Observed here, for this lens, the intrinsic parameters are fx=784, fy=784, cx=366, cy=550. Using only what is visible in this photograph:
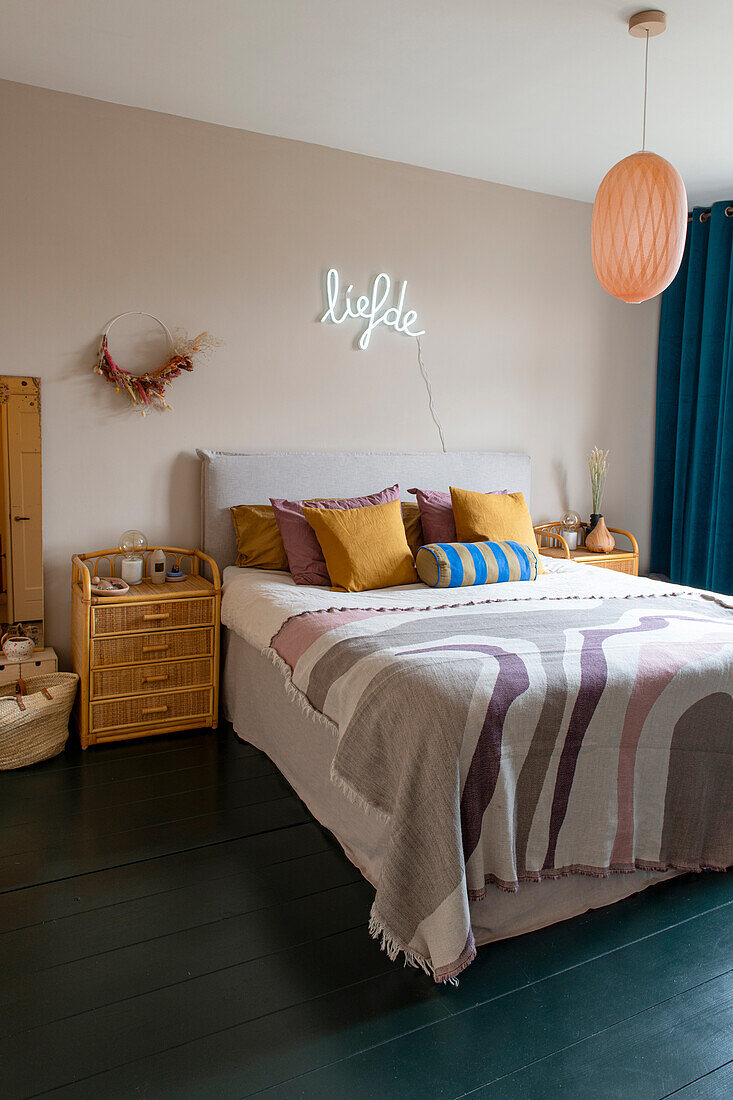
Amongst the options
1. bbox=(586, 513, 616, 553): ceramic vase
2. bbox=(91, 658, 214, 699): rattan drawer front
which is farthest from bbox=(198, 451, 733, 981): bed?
bbox=(586, 513, 616, 553): ceramic vase

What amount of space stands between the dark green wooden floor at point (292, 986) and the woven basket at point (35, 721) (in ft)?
1.24

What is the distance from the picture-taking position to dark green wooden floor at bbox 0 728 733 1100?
5.14ft

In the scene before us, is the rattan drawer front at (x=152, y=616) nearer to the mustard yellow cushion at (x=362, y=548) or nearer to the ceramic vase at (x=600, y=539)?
the mustard yellow cushion at (x=362, y=548)

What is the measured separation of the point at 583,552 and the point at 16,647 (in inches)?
116

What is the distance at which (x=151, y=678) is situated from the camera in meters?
3.15

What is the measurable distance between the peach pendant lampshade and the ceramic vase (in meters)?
1.86

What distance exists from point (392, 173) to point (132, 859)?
329cm

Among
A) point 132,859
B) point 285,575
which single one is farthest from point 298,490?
point 132,859

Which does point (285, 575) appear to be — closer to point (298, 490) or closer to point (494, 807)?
point (298, 490)

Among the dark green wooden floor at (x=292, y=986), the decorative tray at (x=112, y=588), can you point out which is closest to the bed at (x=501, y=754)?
the dark green wooden floor at (x=292, y=986)

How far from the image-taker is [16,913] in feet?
6.65

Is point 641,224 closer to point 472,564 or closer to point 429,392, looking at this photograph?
point 472,564

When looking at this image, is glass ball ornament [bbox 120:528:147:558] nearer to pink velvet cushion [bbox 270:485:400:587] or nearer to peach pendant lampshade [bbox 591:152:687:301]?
pink velvet cushion [bbox 270:485:400:587]

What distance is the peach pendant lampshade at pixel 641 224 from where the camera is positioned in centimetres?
257
